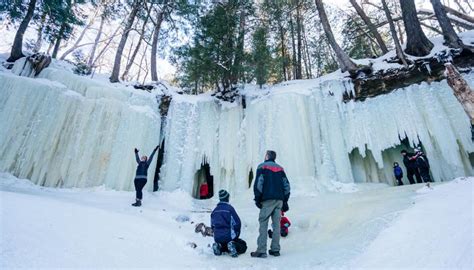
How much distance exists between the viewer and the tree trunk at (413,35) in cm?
951

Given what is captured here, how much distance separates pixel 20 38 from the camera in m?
8.98

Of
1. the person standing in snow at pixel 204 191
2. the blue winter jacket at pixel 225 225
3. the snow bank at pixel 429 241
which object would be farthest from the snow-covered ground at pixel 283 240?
the person standing in snow at pixel 204 191

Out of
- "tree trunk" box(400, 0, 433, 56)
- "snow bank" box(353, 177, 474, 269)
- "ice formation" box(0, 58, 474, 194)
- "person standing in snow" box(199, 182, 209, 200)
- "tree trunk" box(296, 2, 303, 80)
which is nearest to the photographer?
"snow bank" box(353, 177, 474, 269)

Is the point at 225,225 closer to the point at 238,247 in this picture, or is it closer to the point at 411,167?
the point at 238,247

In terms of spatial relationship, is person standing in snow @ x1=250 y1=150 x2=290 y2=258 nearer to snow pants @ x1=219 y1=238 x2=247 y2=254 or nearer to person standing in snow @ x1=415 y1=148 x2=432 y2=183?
snow pants @ x1=219 y1=238 x2=247 y2=254

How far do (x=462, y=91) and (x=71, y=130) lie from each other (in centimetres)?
939

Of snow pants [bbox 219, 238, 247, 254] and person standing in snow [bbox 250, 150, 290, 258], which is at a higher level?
person standing in snow [bbox 250, 150, 290, 258]

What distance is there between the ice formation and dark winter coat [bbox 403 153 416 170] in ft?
1.69

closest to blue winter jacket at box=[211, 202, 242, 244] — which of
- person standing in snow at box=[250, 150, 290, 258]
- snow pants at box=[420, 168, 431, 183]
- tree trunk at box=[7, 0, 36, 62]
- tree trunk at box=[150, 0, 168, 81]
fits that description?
person standing in snow at box=[250, 150, 290, 258]

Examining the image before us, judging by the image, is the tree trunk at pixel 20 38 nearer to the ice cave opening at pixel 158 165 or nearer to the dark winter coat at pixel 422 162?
the ice cave opening at pixel 158 165

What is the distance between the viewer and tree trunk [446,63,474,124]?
485 centimetres

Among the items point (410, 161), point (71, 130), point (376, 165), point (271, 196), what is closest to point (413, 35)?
point (410, 161)

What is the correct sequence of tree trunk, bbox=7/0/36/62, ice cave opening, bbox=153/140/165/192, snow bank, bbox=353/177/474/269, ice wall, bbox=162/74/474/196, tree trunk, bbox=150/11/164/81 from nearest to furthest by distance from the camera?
snow bank, bbox=353/177/474/269, ice wall, bbox=162/74/474/196, tree trunk, bbox=7/0/36/62, ice cave opening, bbox=153/140/165/192, tree trunk, bbox=150/11/164/81

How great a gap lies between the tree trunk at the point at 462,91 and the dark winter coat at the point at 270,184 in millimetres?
3444
